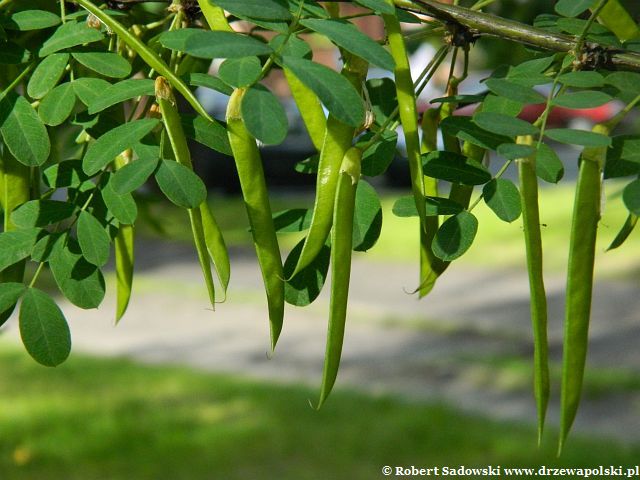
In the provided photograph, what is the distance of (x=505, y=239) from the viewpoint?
27.4 feet

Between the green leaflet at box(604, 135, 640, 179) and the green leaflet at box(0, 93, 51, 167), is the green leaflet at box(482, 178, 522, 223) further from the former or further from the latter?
the green leaflet at box(0, 93, 51, 167)

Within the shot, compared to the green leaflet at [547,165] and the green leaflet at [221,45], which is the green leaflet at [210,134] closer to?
the green leaflet at [221,45]

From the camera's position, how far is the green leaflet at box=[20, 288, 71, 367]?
1.25m

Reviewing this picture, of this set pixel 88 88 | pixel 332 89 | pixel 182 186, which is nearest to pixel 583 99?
pixel 332 89

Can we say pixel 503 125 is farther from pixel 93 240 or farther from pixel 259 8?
pixel 93 240

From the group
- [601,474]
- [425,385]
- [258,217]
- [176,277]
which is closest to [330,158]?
[258,217]

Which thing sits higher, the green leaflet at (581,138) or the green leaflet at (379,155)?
the green leaflet at (581,138)

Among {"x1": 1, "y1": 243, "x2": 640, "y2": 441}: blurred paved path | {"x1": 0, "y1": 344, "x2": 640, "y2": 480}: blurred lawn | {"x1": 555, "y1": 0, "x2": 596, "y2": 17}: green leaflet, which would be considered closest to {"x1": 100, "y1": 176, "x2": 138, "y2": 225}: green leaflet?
{"x1": 555, "y1": 0, "x2": 596, "y2": 17}: green leaflet

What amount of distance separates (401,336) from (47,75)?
4681mm

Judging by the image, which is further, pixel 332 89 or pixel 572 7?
pixel 572 7

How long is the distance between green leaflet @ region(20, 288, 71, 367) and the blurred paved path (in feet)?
9.99

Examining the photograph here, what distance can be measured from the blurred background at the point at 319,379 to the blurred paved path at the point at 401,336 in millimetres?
16

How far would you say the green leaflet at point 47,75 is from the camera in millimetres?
1234

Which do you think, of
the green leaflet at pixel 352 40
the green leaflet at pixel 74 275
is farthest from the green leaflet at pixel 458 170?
the green leaflet at pixel 74 275
